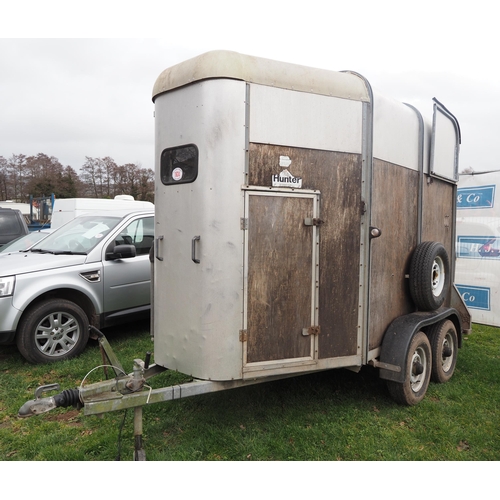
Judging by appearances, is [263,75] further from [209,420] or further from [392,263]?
[209,420]

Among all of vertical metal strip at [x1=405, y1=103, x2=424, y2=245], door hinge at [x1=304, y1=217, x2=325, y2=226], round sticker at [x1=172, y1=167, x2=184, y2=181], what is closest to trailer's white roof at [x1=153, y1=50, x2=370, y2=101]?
round sticker at [x1=172, y1=167, x2=184, y2=181]

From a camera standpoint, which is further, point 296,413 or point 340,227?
point 296,413

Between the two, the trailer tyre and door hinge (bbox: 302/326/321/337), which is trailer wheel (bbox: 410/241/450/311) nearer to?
door hinge (bbox: 302/326/321/337)

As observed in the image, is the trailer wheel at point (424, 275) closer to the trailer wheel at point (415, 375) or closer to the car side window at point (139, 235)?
the trailer wheel at point (415, 375)

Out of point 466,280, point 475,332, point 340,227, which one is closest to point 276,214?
point 340,227

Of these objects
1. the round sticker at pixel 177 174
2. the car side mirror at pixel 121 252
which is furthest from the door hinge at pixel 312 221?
the car side mirror at pixel 121 252

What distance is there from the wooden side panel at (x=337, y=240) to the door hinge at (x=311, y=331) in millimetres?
49

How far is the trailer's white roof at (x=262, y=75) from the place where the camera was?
11.1ft

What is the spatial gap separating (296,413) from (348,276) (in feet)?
4.71

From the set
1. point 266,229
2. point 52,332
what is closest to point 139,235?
point 52,332

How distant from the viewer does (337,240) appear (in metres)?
3.86

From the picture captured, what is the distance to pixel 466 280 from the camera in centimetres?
662

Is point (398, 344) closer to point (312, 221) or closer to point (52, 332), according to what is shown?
point (312, 221)

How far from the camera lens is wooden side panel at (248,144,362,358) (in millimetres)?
3738
